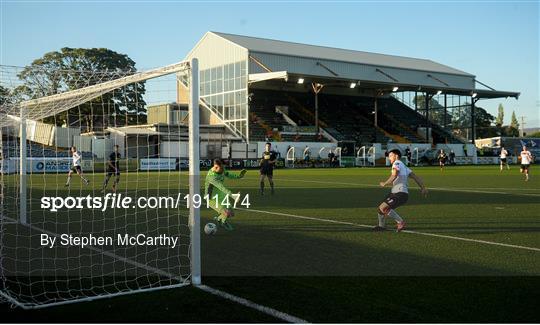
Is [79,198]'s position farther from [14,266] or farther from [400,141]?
[400,141]

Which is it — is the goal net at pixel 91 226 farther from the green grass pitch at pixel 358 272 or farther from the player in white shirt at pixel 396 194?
the player in white shirt at pixel 396 194

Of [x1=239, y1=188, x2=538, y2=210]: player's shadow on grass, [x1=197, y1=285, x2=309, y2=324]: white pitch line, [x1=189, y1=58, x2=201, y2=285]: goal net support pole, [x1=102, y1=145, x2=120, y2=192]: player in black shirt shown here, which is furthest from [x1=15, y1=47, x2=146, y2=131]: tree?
[x1=102, y1=145, x2=120, y2=192]: player in black shirt

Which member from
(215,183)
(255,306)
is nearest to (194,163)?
(255,306)

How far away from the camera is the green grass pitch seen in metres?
5.20

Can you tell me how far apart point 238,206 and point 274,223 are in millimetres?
3656

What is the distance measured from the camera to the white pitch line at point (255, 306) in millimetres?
4938

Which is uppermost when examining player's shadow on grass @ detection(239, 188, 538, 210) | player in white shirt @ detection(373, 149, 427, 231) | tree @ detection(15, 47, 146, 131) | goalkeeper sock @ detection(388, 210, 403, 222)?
tree @ detection(15, 47, 146, 131)

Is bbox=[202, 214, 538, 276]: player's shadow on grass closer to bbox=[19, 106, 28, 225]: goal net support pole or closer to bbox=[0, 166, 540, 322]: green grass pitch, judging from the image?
bbox=[0, 166, 540, 322]: green grass pitch

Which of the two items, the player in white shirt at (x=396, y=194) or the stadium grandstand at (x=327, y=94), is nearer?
the player in white shirt at (x=396, y=194)

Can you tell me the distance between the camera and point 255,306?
17.6 ft

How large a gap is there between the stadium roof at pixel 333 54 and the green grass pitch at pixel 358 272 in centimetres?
4148

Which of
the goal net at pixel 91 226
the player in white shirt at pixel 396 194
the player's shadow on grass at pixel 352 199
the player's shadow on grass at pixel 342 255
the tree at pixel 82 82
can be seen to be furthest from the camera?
the player's shadow on grass at pixel 352 199

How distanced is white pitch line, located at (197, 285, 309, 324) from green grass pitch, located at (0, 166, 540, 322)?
10cm

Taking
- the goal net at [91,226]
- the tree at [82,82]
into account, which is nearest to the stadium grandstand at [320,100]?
the goal net at [91,226]
